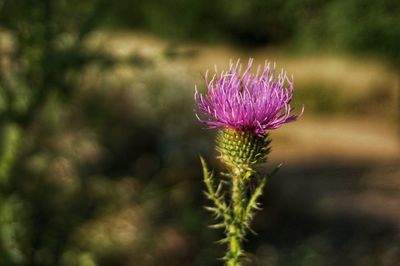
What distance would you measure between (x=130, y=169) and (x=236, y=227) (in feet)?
14.2

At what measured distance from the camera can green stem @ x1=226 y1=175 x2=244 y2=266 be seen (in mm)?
1873

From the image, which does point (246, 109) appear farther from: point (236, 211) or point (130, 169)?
point (130, 169)

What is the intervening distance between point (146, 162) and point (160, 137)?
0.30 metres

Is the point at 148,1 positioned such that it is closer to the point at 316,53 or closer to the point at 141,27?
the point at 141,27

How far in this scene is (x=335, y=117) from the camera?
11.4 metres

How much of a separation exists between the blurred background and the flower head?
1.92 meters

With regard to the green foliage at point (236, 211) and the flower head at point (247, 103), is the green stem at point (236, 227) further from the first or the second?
the flower head at point (247, 103)

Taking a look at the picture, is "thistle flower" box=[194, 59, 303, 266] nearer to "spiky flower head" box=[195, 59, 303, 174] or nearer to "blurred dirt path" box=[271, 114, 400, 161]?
"spiky flower head" box=[195, 59, 303, 174]

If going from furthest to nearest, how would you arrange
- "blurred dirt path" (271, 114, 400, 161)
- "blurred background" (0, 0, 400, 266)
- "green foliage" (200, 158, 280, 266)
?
"blurred dirt path" (271, 114, 400, 161)
"blurred background" (0, 0, 400, 266)
"green foliage" (200, 158, 280, 266)

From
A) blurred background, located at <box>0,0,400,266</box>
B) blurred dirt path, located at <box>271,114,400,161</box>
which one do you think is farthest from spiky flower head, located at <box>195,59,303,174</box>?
blurred dirt path, located at <box>271,114,400,161</box>

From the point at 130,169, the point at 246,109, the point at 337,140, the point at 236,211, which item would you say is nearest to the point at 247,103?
the point at 246,109

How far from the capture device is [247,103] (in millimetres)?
1914

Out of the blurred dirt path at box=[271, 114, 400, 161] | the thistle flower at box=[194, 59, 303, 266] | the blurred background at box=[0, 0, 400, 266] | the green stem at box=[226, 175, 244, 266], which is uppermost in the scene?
the blurred dirt path at box=[271, 114, 400, 161]

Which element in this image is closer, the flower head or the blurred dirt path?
the flower head
